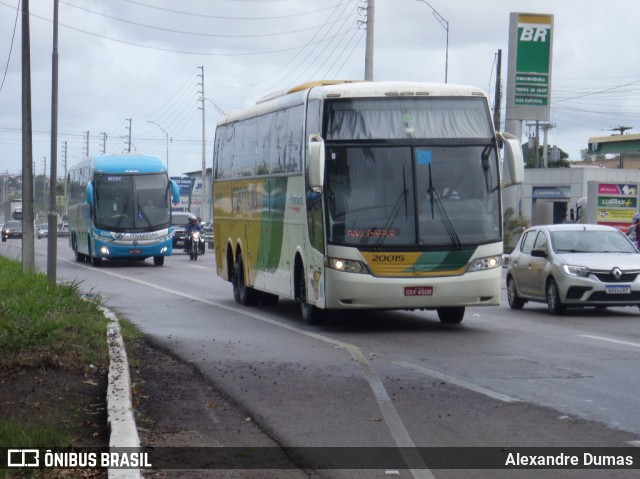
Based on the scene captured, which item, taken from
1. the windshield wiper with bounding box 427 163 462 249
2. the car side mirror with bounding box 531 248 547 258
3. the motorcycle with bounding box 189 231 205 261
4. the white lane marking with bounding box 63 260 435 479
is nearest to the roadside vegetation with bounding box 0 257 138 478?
the white lane marking with bounding box 63 260 435 479

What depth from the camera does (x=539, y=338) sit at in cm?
1550

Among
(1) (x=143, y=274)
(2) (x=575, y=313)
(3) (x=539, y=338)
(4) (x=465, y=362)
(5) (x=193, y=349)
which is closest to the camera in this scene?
(4) (x=465, y=362)

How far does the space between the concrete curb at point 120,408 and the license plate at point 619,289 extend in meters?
9.08

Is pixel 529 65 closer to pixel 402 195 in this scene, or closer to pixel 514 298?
pixel 514 298

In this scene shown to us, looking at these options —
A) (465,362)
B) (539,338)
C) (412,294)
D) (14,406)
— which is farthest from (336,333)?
(14,406)

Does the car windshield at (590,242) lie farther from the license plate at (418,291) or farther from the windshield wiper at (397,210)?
the windshield wiper at (397,210)

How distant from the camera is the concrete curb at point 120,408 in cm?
747

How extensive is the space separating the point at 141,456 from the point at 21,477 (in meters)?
0.89

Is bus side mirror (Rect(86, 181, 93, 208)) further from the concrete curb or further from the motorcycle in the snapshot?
the concrete curb

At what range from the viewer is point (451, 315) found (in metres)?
17.8

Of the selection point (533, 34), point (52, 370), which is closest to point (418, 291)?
point (52, 370)

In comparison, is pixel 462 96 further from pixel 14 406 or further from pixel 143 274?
pixel 143 274

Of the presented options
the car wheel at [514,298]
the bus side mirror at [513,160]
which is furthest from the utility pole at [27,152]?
the bus side mirror at [513,160]

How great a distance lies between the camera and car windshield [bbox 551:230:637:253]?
2039 cm
